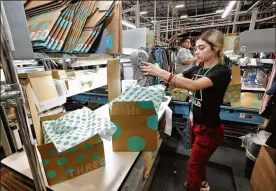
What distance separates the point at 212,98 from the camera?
1277mm

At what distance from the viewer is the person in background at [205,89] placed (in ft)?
3.82

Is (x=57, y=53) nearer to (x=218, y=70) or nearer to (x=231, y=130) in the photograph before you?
(x=218, y=70)

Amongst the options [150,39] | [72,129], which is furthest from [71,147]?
[150,39]

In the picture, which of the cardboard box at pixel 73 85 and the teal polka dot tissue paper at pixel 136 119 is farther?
the cardboard box at pixel 73 85

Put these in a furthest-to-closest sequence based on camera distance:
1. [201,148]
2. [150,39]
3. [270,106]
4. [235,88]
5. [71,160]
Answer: [150,39], [235,88], [201,148], [270,106], [71,160]

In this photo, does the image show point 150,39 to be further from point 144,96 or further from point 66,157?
point 66,157

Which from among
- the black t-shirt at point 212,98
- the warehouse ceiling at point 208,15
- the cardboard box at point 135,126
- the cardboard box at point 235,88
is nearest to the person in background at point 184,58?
the cardboard box at point 235,88

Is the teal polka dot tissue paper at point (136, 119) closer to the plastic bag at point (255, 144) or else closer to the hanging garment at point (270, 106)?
the hanging garment at point (270, 106)

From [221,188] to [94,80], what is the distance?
2.13m

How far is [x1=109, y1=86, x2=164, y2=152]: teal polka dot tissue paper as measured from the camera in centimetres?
92

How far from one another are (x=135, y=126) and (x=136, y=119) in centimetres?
6

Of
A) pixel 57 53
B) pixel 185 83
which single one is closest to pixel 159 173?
pixel 185 83

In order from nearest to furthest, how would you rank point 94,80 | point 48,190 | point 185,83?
1. point 48,190
2. point 185,83
3. point 94,80

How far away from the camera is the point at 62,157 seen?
2.53 feet
